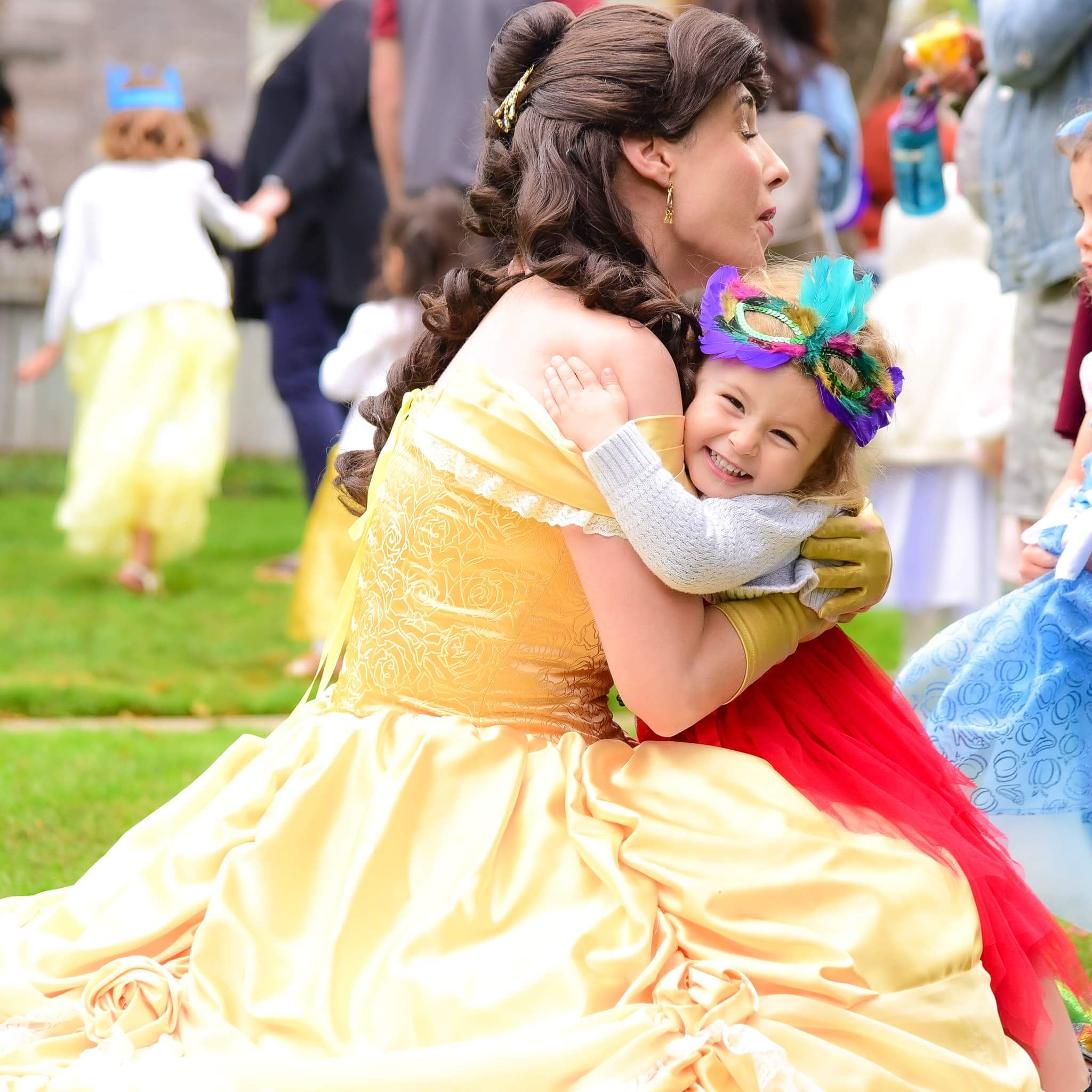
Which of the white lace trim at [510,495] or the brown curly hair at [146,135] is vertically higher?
the white lace trim at [510,495]

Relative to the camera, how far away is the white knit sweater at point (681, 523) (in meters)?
2.06

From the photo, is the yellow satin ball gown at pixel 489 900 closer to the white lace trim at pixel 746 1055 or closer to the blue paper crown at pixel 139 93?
the white lace trim at pixel 746 1055

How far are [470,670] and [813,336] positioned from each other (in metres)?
0.65

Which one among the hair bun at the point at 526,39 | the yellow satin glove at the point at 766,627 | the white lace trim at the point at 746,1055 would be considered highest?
the hair bun at the point at 526,39

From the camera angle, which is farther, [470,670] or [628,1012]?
→ [470,670]

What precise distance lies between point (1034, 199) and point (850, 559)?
1.65 m

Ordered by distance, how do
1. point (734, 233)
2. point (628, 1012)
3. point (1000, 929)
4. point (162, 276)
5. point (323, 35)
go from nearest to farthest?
1. point (628, 1012)
2. point (1000, 929)
3. point (734, 233)
4. point (323, 35)
5. point (162, 276)

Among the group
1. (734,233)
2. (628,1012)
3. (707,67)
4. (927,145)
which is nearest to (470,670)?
(628,1012)

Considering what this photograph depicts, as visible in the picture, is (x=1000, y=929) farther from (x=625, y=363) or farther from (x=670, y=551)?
(x=625, y=363)

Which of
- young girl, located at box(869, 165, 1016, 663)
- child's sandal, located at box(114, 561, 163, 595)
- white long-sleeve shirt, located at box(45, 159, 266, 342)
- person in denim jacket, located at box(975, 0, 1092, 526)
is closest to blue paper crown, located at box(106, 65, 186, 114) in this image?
white long-sleeve shirt, located at box(45, 159, 266, 342)

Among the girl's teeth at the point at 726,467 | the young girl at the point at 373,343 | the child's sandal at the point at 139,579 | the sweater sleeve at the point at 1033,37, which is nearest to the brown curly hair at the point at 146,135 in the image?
the child's sandal at the point at 139,579

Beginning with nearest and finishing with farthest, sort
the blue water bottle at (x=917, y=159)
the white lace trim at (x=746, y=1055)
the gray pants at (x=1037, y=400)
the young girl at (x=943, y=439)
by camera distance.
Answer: the white lace trim at (x=746, y=1055), the gray pants at (x=1037, y=400), the blue water bottle at (x=917, y=159), the young girl at (x=943, y=439)

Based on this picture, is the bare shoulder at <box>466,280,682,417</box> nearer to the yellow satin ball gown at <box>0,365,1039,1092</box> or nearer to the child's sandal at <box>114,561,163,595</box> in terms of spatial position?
the yellow satin ball gown at <box>0,365,1039,1092</box>

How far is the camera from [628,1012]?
195 cm
